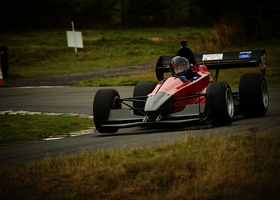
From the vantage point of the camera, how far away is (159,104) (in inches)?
304

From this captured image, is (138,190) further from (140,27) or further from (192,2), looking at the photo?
(192,2)

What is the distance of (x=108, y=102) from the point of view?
8352mm

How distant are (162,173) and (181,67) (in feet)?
15.6

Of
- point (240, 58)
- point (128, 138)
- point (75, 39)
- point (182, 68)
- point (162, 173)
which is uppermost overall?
point (75, 39)

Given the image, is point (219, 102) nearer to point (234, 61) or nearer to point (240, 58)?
point (234, 61)

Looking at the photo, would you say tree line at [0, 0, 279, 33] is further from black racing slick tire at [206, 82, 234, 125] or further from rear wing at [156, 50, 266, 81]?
black racing slick tire at [206, 82, 234, 125]

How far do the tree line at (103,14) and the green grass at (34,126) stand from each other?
40.1 m

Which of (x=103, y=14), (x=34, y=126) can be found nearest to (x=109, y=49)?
(x=103, y=14)

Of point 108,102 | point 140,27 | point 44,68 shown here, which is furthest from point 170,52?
point 108,102

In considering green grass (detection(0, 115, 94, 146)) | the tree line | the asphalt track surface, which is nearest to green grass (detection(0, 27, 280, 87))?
the tree line

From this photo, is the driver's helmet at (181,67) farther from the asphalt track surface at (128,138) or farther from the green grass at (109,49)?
the green grass at (109,49)

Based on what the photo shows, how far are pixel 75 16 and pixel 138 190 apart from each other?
53.8 meters

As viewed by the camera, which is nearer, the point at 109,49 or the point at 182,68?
the point at 182,68

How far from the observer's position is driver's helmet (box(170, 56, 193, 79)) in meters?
8.91
